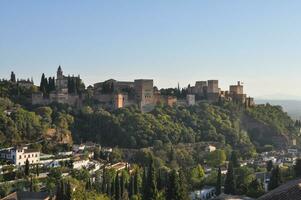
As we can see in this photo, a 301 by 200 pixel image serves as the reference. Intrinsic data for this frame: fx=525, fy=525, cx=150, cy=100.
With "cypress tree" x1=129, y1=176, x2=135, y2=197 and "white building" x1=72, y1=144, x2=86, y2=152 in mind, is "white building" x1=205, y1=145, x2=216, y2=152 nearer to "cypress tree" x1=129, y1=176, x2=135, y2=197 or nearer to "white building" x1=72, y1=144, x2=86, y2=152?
"white building" x1=72, y1=144, x2=86, y2=152

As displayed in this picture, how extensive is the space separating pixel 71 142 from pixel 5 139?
7993 millimetres

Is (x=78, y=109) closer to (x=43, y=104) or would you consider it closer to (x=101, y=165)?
(x=43, y=104)

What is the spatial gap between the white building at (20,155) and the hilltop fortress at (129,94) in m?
17.8

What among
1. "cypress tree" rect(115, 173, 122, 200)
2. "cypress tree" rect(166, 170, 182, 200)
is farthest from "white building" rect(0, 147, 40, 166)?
"cypress tree" rect(166, 170, 182, 200)

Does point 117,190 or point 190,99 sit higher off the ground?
point 190,99

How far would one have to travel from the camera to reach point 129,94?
6444 cm

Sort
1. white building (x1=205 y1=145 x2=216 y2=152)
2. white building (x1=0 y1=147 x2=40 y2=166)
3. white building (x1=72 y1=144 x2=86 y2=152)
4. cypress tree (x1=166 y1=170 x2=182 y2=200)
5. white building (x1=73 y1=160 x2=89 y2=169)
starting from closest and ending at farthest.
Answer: cypress tree (x1=166 y1=170 x2=182 y2=200), white building (x1=0 y1=147 x2=40 y2=166), white building (x1=73 y1=160 x2=89 y2=169), white building (x1=72 y1=144 x2=86 y2=152), white building (x1=205 y1=145 x2=216 y2=152)

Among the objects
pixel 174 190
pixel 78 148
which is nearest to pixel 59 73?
pixel 78 148

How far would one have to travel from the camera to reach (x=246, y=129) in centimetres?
6825

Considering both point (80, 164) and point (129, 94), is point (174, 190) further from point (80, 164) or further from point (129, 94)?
point (129, 94)

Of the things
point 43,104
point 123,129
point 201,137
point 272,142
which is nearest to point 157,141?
point 123,129

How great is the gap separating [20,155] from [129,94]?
93.5 ft

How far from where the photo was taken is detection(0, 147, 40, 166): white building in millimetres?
36781

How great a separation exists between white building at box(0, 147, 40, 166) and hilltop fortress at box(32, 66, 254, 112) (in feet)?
58.4
